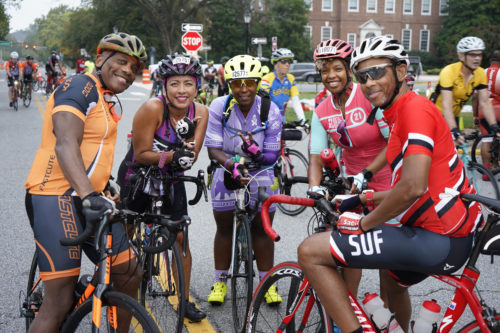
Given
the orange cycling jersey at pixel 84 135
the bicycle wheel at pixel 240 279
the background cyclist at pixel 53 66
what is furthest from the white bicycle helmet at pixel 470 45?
the background cyclist at pixel 53 66

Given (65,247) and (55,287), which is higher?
(65,247)

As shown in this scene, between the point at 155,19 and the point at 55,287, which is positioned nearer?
the point at 55,287

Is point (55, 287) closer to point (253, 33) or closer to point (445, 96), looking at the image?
point (445, 96)

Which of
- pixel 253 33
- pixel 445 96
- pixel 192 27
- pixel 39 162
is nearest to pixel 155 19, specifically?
pixel 253 33

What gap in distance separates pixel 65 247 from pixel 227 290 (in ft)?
7.53

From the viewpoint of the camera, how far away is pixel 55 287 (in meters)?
2.89

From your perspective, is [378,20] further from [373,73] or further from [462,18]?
[373,73]

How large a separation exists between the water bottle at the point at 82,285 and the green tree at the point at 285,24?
56084 mm

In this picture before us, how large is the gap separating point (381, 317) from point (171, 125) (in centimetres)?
217

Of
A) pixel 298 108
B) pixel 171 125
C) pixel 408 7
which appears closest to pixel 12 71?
pixel 298 108

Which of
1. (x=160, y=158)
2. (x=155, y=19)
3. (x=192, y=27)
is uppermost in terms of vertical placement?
(x=155, y=19)

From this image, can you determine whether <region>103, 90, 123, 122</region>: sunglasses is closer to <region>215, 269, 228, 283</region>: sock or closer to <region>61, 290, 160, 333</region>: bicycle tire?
<region>61, 290, 160, 333</region>: bicycle tire

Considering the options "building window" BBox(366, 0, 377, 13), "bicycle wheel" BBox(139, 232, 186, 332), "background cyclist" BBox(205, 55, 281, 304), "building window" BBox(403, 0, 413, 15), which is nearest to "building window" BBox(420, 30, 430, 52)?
"building window" BBox(403, 0, 413, 15)

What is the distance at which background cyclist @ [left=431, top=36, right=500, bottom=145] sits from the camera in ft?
22.9
